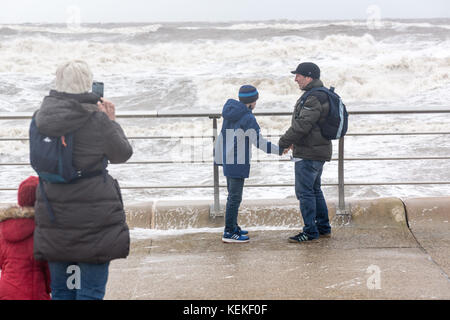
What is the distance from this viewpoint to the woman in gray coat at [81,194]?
280 centimetres

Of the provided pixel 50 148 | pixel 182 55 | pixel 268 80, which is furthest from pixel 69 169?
pixel 182 55

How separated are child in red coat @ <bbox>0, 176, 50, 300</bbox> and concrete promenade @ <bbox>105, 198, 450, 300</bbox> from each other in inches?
39.6

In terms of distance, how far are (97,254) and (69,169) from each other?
0.40 metres

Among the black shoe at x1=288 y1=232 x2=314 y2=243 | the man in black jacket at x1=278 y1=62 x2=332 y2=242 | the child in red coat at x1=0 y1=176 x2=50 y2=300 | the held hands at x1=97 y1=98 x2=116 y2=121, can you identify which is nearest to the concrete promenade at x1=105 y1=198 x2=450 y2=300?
the black shoe at x1=288 y1=232 x2=314 y2=243

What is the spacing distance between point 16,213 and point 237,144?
231cm

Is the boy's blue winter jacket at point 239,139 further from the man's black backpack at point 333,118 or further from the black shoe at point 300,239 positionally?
the black shoe at point 300,239

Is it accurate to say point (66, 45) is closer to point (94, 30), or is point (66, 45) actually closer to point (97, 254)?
point (94, 30)

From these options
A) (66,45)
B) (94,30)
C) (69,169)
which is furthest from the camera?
(94,30)

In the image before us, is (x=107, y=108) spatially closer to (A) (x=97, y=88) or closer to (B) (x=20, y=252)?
(A) (x=97, y=88)

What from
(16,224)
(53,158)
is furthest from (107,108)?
(16,224)

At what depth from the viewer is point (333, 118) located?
4.79 metres

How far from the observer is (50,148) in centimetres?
279

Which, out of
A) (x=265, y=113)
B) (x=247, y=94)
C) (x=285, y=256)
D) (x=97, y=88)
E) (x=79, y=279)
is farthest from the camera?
(x=265, y=113)

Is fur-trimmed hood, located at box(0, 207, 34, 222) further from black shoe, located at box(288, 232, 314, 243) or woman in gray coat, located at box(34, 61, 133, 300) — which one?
black shoe, located at box(288, 232, 314, 243)
